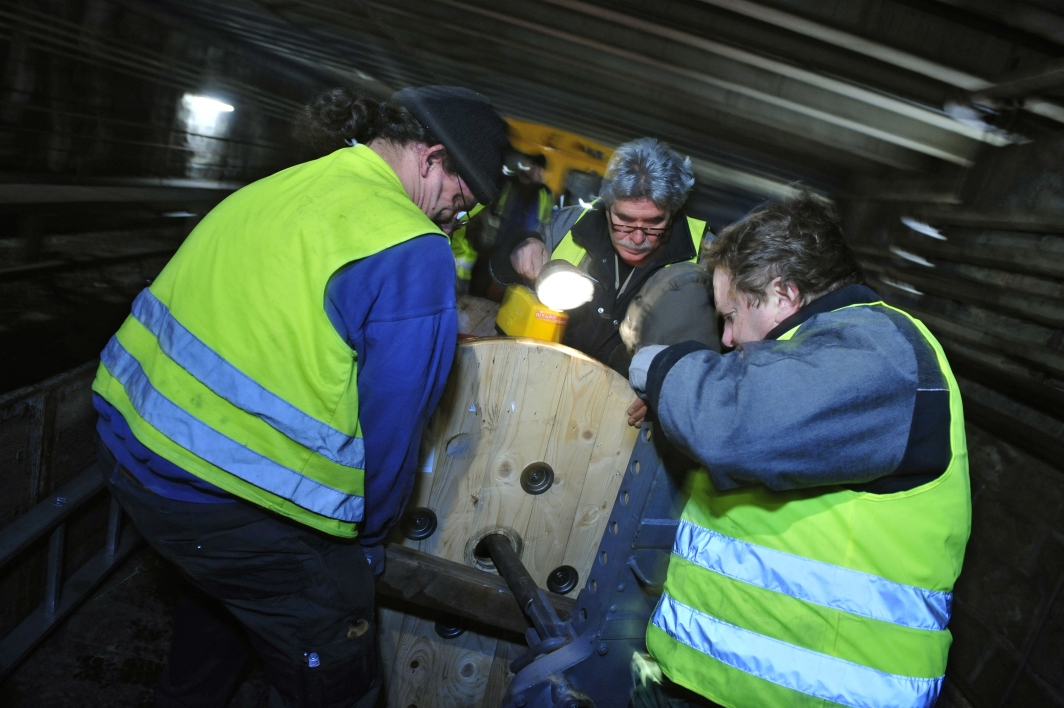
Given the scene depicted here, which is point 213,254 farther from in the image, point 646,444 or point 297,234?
point 646,444

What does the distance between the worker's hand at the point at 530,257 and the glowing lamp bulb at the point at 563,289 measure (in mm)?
432

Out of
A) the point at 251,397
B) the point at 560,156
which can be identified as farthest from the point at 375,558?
the point at 560,156

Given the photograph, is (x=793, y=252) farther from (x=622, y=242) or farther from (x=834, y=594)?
(x=622, y=242)

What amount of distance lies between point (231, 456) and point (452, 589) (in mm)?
893

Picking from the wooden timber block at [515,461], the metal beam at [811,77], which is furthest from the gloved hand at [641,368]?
the metal beam at [811,77]

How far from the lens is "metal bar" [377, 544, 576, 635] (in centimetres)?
208

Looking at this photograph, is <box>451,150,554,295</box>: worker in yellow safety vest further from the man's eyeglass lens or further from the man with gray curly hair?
the man's eyeglass lens

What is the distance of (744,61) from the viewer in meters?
4.16

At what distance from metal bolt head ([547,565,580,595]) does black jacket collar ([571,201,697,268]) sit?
4.01ft

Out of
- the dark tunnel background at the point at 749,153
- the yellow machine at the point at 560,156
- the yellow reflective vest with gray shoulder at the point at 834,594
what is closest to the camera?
the yellow reflective vest with gray shoulder at the point at 834,594

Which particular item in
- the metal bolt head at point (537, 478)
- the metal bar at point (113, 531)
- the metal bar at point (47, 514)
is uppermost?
the metal bolt head at point (537, 478)

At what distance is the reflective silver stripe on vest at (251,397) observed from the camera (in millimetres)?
1514

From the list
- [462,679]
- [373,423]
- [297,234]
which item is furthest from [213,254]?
[462,679]

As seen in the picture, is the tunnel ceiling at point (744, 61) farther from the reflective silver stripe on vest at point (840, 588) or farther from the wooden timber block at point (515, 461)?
the reflective silver stripe on vest at point (840, 588)
